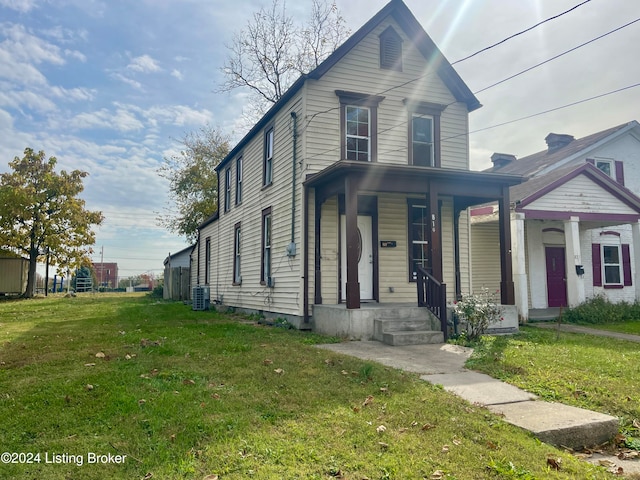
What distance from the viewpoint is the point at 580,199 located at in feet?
44.1

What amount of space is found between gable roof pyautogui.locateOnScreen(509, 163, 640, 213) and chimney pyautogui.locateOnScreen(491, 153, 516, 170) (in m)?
8.27

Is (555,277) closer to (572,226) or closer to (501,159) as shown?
(572,226)

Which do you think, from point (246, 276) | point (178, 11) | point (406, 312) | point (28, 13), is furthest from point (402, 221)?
point (28, 13)

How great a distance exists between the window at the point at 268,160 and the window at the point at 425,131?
12.8 ft

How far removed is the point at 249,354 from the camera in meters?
6.50

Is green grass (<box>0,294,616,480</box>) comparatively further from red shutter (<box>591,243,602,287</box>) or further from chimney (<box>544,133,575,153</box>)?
chimney (<box>544,133,575,153</box>)

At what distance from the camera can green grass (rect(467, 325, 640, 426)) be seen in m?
4.64

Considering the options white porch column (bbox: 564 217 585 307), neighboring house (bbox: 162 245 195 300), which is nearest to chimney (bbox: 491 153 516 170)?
white porch column (bbox: 564 217 585 307)

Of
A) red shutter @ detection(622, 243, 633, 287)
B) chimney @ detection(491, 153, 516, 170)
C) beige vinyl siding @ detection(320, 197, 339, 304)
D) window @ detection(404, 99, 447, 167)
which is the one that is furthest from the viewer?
chimney @ detection(491, 153, 516, 170)

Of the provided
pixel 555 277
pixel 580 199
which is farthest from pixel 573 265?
pixel 555 277

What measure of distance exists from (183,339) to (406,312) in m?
4.25

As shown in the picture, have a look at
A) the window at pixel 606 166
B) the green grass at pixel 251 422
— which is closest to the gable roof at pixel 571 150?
the window at pixel 606 166

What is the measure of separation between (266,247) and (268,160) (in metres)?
2.51

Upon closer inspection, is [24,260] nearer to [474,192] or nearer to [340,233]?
[340,233]
